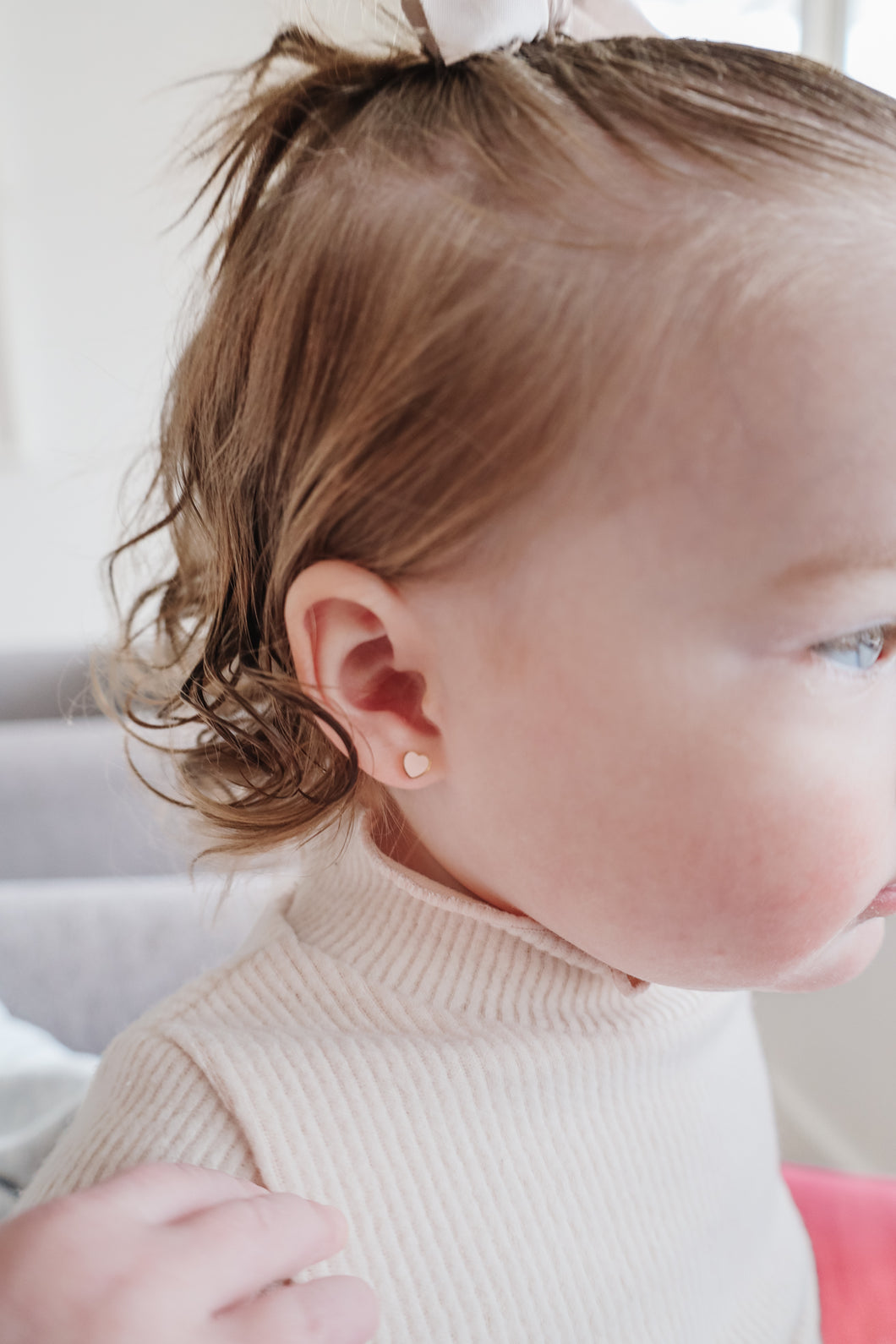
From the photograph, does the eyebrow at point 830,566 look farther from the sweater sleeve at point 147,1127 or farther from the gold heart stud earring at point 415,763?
the sweater sleeve at point 147,1127

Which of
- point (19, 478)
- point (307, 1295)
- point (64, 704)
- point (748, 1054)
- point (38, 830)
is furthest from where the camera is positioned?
point (19, 478)

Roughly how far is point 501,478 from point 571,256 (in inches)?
3.3

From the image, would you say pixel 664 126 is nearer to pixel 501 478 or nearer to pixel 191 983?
pixel 501 478

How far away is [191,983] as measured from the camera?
1.74 feet

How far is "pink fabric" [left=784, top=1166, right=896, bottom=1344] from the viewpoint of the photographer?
2.20 ft

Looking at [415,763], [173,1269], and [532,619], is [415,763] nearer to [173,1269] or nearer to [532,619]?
[532,619]

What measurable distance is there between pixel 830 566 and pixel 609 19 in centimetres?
39

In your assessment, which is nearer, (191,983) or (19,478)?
(191,983)

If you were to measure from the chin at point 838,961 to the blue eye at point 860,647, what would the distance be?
13 cm

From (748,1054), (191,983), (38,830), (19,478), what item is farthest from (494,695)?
(19,478)

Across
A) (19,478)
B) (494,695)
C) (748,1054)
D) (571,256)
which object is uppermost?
(571,256)

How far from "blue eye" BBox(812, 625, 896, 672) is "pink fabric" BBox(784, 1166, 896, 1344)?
47 cm

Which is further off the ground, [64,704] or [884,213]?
[884,213]

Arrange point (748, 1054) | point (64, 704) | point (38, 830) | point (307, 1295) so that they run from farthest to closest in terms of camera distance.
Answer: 1. point (64, 704)
2. point (38, 830)
3. point (748, 1054)
4. point (307, 1295)
